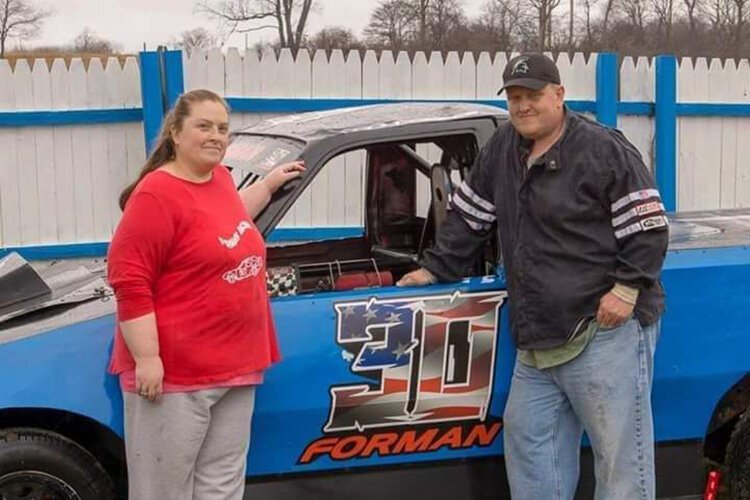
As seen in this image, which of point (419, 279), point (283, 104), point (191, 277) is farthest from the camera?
point (283, 104)

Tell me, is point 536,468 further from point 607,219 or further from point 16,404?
point 16,404

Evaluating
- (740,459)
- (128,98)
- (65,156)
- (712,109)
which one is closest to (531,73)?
(740,459)

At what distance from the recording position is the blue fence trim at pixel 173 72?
7.17 m

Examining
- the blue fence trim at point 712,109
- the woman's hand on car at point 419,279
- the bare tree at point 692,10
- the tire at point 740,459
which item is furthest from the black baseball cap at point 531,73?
the bare tree at point 692,10

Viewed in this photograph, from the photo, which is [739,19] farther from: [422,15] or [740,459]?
[740,459]

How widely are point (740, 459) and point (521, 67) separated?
1741mm

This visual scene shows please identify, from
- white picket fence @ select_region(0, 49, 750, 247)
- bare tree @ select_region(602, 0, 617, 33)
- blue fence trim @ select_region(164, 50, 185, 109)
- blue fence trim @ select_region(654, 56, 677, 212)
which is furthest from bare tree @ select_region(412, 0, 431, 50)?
blue fence trim @ select_region(164, 50, 185, 109)

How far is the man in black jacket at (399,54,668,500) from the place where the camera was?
299 centimetres

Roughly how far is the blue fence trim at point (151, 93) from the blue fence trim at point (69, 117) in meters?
0.16

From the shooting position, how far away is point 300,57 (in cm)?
757

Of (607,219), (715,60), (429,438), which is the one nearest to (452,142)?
(607,219)

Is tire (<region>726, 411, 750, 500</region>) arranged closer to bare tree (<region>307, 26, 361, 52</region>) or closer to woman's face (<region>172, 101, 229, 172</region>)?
woman's face (<region>172, 101, 229, 172</region>)

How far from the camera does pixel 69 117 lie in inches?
286

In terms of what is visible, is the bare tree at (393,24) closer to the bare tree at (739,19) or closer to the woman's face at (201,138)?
the bare tree at (739,19)
